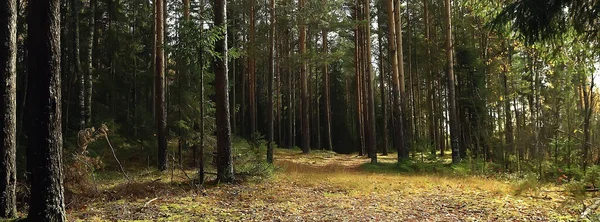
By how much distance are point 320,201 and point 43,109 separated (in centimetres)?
534

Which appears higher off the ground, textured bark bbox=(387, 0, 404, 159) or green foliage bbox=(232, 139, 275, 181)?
textured bark bbox=(387, 0, 404, 159)

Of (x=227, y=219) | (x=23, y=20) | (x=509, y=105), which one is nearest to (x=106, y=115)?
(x=23, y=20)

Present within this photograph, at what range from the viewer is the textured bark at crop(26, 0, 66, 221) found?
4.85 meters

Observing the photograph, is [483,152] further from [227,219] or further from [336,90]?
[336,90]

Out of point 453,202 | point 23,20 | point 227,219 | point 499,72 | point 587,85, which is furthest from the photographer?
point 499,72

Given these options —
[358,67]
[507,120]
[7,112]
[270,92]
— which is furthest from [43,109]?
[358,67]

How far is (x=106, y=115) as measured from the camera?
1612cm

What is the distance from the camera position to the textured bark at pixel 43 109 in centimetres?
485

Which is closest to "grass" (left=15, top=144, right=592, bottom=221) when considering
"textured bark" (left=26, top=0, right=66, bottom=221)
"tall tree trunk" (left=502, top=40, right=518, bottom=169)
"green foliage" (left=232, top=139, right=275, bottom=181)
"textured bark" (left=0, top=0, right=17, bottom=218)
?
"green foliage" (left=232, top=139, right=275, bottom=181)

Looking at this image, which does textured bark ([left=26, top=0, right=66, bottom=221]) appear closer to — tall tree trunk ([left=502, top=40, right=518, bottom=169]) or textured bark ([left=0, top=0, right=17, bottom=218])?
textured bark ([left=0, top=0, right=17, bottom=218])

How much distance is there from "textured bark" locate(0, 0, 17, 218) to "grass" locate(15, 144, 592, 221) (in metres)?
0.97

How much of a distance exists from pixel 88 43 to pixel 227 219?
38.6 ft

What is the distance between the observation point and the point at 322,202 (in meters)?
8.10

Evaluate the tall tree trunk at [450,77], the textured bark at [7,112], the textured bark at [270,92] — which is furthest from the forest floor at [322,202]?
the tall tree trunk at [450,77]
